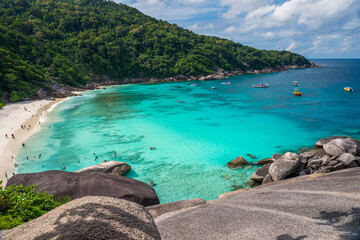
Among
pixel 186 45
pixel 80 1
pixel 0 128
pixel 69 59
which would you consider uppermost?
pixel 80 1

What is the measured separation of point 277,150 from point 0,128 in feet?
156

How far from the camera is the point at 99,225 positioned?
17.3ft

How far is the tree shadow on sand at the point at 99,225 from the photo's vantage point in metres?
5.08

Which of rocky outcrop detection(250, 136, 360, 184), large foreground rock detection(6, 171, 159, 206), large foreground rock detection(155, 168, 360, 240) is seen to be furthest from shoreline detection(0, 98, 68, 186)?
rocky outcrop detection(250, 136, 360, 184)

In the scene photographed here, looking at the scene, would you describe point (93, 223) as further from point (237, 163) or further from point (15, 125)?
point (15, 125)

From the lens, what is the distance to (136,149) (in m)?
32.9

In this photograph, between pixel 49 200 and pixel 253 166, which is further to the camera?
pixel 253 166

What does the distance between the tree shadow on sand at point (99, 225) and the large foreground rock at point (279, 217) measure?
5.26m

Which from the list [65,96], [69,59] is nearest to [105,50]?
[69,59]

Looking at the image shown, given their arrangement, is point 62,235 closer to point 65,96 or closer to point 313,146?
point 313,146

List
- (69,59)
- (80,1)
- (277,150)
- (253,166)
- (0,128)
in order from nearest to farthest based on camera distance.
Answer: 1. (253,166)
2. (277,150)
3. (0,128)
4. (69,59)
5. (80,1)

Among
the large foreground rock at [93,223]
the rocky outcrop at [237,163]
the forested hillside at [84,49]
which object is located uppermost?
the forested hillside at [84,49]

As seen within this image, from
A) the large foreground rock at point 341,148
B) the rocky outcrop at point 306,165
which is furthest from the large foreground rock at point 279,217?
the large foreground rock at point 341,148

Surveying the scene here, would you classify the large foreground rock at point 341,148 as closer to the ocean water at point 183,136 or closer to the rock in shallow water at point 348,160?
the rock in shallow water at point 348,160
